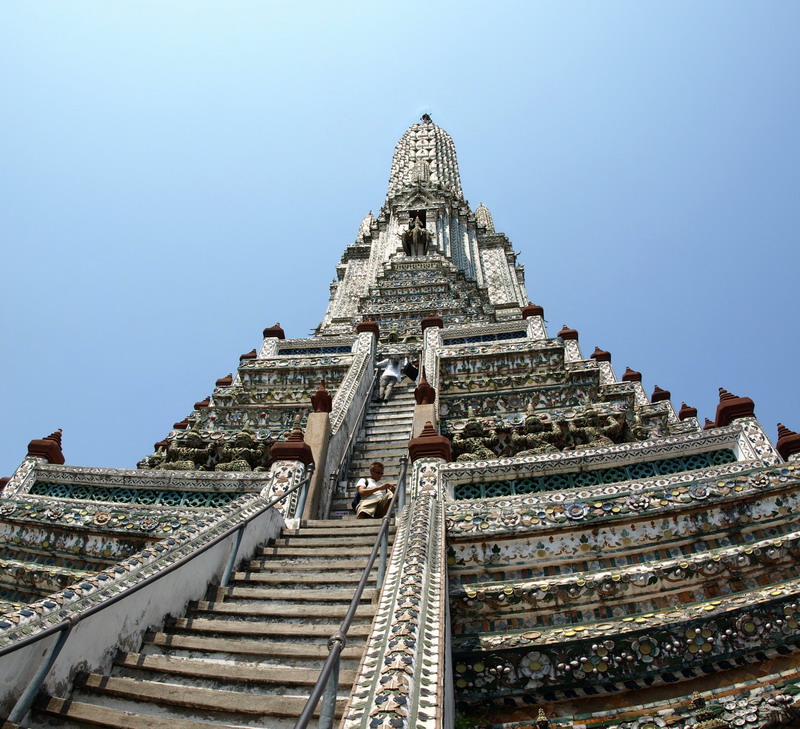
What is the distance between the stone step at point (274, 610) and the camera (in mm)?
4715

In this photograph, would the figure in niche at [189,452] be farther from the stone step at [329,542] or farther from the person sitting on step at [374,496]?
the stone step at [329,542]

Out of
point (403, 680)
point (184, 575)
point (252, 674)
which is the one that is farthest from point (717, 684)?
point (184, 575)

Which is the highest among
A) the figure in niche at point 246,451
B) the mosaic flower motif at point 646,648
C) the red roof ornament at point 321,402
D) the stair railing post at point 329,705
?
the red roof ornament at point 321,402

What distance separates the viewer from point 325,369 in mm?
13789

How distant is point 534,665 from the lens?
4586 millimetres

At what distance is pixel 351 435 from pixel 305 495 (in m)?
3.00

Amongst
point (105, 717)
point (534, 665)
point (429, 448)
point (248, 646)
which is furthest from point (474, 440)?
point (105, 717)

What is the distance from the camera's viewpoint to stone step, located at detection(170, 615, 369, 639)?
14.6ft

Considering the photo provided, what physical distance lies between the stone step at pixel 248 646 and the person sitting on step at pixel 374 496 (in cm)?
297

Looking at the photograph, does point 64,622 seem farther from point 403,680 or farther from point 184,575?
point 403,680

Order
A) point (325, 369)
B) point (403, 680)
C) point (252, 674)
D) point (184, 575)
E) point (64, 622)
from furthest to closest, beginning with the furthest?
point (325, 369), point (184, 575), point (252, 674), point (64, 622), point (403, 680)

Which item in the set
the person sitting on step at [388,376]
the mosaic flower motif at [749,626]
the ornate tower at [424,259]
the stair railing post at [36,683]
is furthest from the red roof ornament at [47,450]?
the ornate tower at [424,259]

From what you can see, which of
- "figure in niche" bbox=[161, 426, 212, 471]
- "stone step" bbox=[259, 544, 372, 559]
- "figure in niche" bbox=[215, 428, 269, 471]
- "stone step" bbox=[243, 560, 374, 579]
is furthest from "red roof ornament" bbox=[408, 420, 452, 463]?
"figure in niche" bbox=[161, 426, 212, 471]

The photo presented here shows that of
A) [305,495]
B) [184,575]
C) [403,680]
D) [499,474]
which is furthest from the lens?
[305,495]
